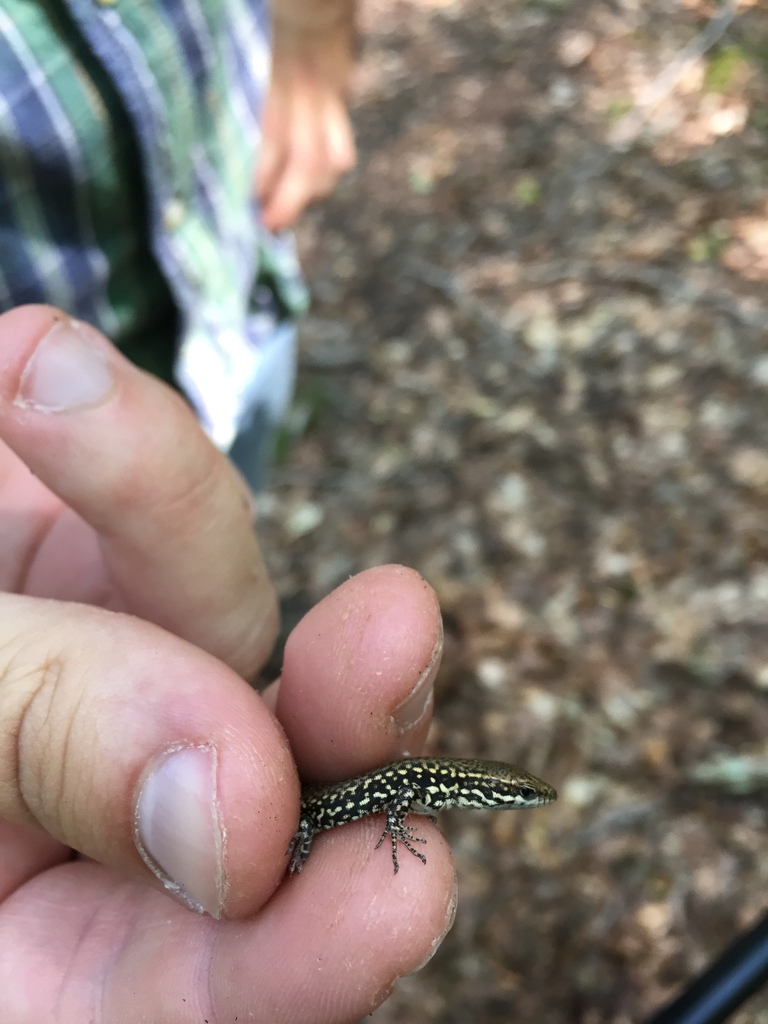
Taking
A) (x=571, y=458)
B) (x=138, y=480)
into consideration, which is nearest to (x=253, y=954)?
(x=138, y=480)

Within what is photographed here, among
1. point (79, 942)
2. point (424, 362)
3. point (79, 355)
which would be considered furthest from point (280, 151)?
point (79, 942)

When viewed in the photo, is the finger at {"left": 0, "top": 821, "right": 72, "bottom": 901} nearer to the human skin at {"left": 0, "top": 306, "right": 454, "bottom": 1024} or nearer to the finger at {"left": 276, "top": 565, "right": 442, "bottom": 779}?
the human skin at {"left": 0, "top": 306, "right": 454, "bottom": 1024}

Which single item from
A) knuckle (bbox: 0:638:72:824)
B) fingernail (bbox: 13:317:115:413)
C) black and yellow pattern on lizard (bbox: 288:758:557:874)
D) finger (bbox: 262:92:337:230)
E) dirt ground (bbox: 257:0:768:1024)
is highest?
fingernail (bbox: 13:317:115:413)

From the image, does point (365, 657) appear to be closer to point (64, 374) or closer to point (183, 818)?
point (183, 818)

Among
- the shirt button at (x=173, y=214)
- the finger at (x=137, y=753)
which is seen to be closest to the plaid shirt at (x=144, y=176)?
the shirt button at (x=173, y=214)

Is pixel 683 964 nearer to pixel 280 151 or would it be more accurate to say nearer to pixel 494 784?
pixel 494 784

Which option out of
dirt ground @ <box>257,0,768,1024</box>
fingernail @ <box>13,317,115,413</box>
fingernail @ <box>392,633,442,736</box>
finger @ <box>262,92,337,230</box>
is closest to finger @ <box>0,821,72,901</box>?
fingernail @ <box>392,633,442,736</box>
